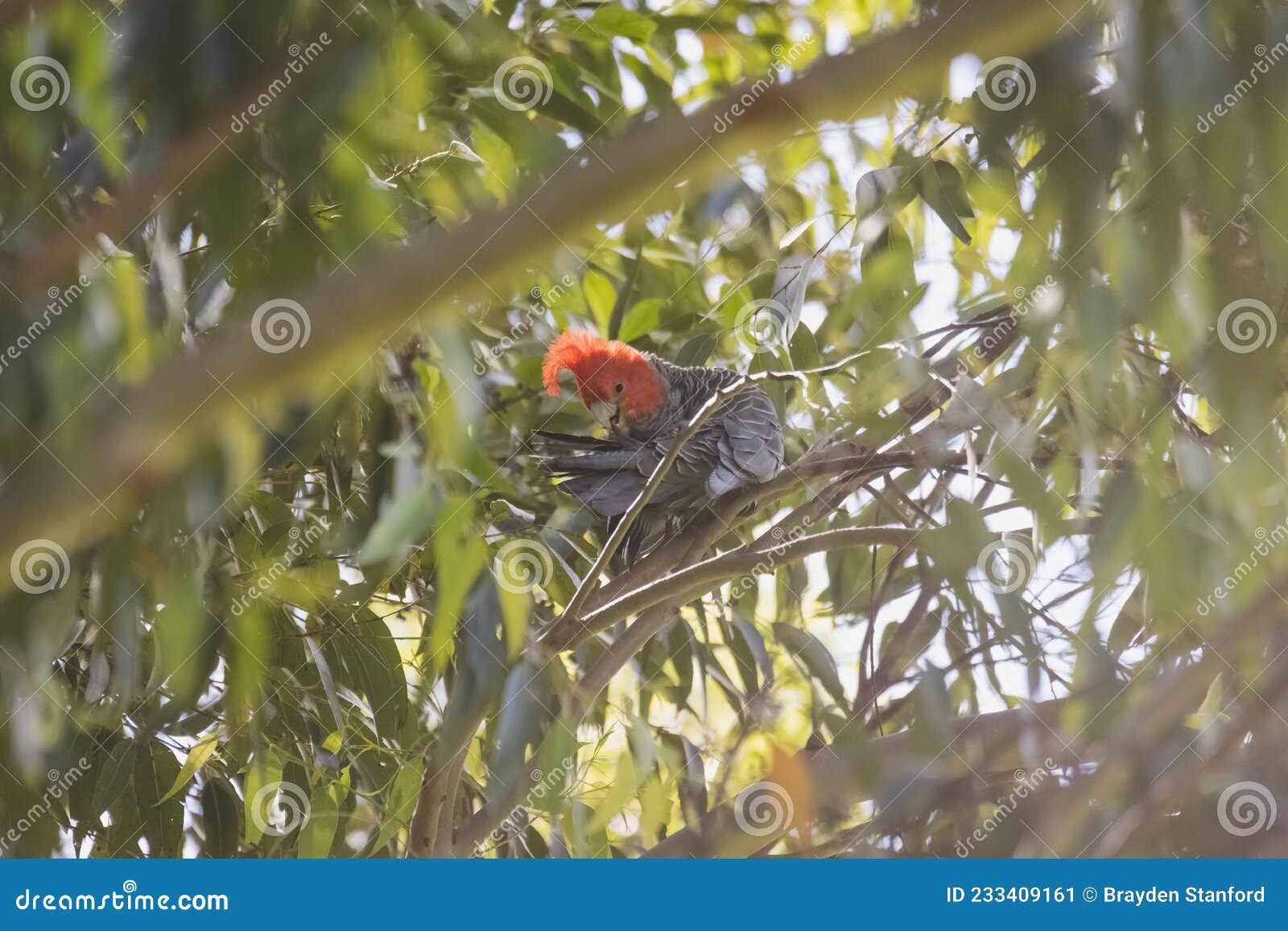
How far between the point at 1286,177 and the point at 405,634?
1187 mm

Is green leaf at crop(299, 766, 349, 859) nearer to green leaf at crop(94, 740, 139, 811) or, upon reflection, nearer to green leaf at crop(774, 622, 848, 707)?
green leaf at crop(94, 740, 139, 811)

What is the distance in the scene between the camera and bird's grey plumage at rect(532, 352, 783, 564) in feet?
4.47

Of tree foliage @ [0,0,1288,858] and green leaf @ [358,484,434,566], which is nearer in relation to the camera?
tree foliage @ [0,0,1288,858]

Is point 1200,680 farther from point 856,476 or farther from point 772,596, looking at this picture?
point 772,596

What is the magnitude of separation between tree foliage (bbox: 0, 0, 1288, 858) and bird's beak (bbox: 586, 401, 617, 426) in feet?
0.56

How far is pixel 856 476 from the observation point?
47.6 inches

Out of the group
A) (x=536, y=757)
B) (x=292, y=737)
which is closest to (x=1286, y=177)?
(x=536, y=757)
